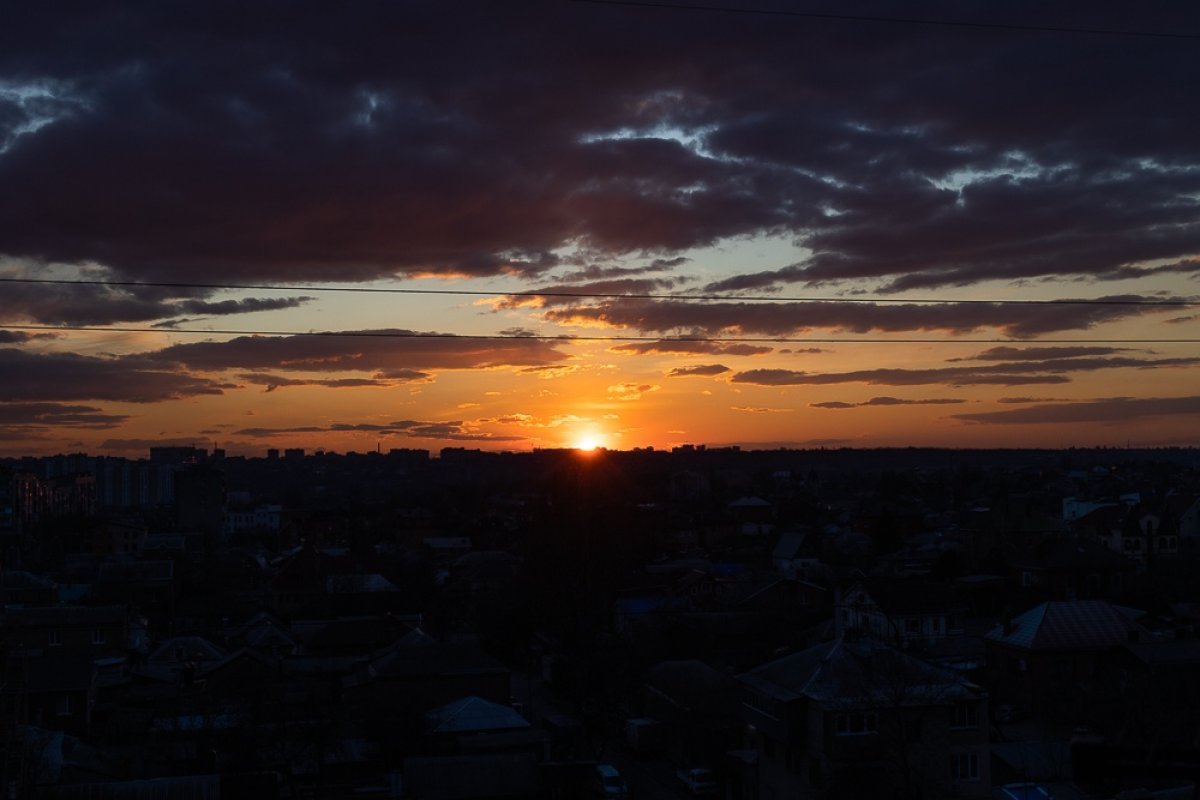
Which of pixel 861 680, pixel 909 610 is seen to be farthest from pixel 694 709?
pixel 909 610

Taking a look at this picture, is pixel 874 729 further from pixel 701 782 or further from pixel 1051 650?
pixel 1051 650

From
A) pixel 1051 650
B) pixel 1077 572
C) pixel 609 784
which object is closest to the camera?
pixel 609 784

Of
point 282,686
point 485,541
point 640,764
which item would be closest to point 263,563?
point 485,541

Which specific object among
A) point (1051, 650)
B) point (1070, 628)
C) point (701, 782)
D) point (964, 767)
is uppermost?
point (1070, 628)

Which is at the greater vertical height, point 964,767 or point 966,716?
point 966,716

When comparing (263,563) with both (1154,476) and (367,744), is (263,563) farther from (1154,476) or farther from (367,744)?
(1154,476)

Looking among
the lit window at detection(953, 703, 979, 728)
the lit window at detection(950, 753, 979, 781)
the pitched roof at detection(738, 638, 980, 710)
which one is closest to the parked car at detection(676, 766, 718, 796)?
the pitched roof at detection(738, 638, 980, 710)

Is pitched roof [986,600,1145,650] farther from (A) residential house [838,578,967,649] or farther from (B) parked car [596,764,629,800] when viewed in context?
(B) parked car [596,764,629,800]

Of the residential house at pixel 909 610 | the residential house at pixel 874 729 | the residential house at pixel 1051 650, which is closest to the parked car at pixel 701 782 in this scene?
the residential house at pixel 874 729
